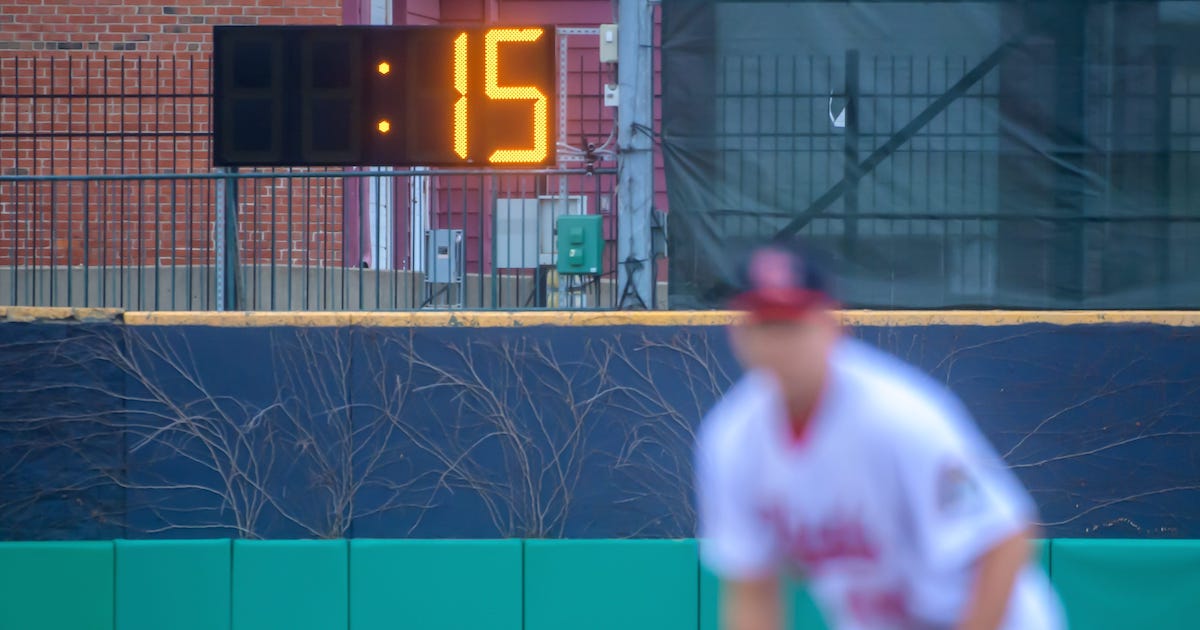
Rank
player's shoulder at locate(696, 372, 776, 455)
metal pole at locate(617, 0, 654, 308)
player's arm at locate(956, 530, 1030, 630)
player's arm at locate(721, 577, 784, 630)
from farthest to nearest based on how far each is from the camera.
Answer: metal pole at locate(617, 0, 654, 308) → player's arm at locate(721, 577, 784, 630) → player's shoulder at locate(696, 372, 776, 455) → player's arm at locate(956, 530, 1030, 630)

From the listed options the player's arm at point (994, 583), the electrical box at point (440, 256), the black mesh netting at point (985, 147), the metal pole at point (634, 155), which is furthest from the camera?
the electrical box at point (440, 256)

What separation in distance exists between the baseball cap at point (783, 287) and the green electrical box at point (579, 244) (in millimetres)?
5432

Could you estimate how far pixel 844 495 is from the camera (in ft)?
9.72

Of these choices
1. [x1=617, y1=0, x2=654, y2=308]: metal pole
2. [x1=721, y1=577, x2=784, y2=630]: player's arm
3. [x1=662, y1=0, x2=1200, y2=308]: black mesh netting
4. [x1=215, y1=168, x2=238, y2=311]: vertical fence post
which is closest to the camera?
[x1=721, y1=577, x2=784, y2=630]: player's arm

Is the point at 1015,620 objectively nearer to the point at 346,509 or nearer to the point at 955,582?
the point at 955,582

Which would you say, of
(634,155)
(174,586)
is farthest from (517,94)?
(174,586)

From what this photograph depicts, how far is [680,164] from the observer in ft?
27.7

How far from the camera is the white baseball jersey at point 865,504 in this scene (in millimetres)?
2799

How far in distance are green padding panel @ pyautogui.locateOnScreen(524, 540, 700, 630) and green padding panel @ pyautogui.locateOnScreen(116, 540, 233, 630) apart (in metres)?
1.82

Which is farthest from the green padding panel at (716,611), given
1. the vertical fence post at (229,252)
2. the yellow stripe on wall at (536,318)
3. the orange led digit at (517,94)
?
the vertical fence post at (229,252)

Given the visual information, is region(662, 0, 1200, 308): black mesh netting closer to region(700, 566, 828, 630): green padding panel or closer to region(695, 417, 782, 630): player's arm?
region(700, 566, 828, 630): green padding panel

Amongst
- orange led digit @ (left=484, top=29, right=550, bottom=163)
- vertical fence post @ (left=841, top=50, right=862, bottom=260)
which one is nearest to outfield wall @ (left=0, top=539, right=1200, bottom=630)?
vertical fence post @ (left=841, top=50, right=862, bottom=260)

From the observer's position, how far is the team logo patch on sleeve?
277 cm

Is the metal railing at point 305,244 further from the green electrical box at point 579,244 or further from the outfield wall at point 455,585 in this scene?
the outfield wall at point 455,585
